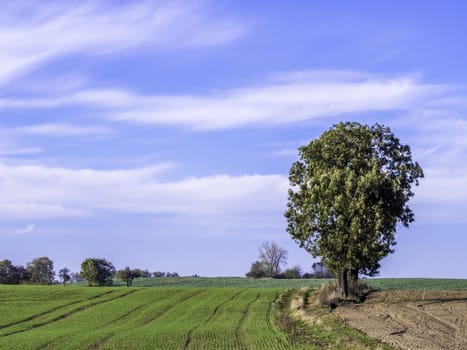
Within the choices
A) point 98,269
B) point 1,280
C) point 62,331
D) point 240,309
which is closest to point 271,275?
point 98,269

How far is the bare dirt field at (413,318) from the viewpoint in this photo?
3953 cm

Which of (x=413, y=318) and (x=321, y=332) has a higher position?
(x=413, y=318)

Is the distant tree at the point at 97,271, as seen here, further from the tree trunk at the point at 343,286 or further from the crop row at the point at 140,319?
the tree trunk at the point at 343,286

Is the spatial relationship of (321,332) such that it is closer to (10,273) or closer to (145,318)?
(145,318)

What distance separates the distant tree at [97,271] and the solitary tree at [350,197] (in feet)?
199

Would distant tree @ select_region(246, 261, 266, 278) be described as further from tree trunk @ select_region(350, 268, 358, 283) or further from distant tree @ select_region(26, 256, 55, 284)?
tree trunk @ select_region(350, 268, 358, 283)

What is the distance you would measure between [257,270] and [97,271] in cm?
4349

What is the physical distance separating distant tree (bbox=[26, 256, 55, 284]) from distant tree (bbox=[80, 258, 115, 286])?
124ft

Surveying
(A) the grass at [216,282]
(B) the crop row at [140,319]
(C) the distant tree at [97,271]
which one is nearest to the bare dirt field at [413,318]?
(B) the crop row at [140,319]

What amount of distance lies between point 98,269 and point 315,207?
64298 millimetres

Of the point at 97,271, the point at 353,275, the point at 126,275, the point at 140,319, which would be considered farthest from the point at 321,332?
the point at 126,275

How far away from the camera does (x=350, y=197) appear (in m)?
58.2

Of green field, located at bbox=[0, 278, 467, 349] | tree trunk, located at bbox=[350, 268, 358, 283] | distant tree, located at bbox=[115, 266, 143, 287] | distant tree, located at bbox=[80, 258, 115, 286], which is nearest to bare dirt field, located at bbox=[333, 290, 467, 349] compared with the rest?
tree trunk, located at bbox=[350, 268, 358, 283]

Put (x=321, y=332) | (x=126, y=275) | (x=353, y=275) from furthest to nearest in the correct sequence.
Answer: (x=126, y=275) < (x=353, y=275) < (x=321, y=332)
